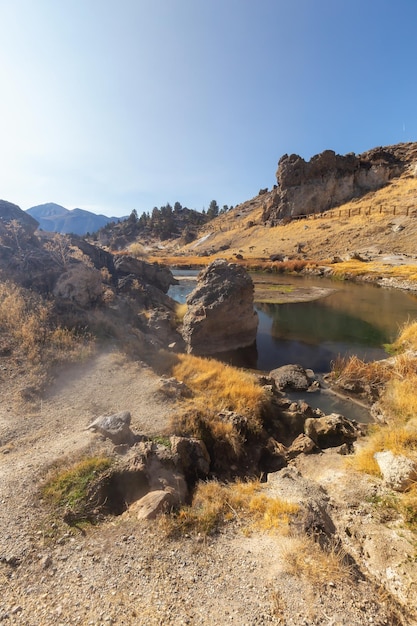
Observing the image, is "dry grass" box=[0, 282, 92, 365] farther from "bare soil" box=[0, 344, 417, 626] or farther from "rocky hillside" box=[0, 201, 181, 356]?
"bare soil" box=[0, 344, 417, 626]

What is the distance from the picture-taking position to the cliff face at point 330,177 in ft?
301

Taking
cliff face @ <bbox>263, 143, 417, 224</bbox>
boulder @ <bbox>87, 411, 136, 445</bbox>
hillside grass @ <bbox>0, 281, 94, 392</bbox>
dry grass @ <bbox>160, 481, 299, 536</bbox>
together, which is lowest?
dry grass @ <bbox>160, 481, 299, 536</bbox>

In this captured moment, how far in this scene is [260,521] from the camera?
5.91 meters

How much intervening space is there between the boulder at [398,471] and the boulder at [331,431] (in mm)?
3101

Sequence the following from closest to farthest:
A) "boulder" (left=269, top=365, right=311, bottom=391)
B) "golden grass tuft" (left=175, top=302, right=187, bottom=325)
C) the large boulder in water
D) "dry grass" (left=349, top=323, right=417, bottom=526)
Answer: "dry grass" (left=349, top=323, right=417, bottom=526) < "boulder" (left=269, top=365, right=311, bottom=391) < the large boulder in water < "golden grass tuft" (left=175, top=302, right=187, bottom=325)

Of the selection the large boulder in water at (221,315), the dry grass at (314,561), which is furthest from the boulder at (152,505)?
the large boulder in water at (221,315)

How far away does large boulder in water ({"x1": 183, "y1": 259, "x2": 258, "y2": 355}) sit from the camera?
20469 millimetres

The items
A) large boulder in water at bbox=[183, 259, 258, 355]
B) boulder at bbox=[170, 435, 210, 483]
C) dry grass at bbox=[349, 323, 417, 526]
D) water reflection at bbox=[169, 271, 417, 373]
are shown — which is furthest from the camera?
large boulder in water at bbox=[183, 259, 258, 355]

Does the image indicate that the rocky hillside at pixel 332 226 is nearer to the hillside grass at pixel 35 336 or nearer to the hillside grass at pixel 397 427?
the hillside grass at pixel 397 427

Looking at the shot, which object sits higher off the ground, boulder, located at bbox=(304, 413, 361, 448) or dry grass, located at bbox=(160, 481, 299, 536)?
dry grass, located at bbox=(160, 481, 299, 536)

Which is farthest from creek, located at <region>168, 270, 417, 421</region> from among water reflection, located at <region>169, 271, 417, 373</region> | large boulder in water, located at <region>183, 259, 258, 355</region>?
large boulder in water, located at <region>183, 259, 258, 355</region>

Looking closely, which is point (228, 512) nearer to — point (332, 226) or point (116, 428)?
point (116, 428)

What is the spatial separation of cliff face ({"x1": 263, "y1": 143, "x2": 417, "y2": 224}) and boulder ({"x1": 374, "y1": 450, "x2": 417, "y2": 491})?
Answer: 9984 cm

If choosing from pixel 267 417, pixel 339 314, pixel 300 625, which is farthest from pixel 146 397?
pixel 339 314
